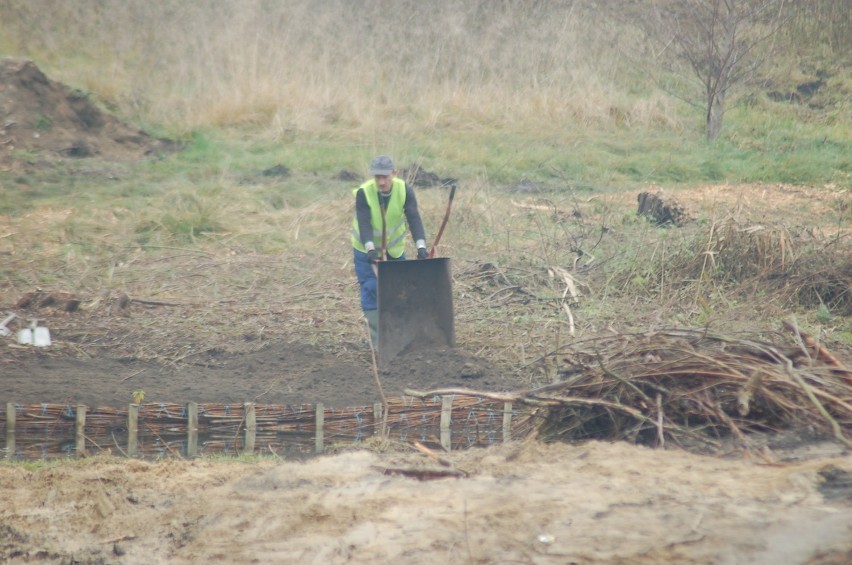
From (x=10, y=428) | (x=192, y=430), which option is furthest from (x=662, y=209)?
(x=10, y=428)

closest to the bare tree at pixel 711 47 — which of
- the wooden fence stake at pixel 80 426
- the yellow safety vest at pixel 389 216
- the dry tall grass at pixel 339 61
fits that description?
the dry tall grass at pixel 339 61

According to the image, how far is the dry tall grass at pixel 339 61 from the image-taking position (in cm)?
1803

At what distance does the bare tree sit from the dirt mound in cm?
1020

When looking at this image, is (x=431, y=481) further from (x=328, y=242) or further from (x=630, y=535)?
(x=328, y=242)

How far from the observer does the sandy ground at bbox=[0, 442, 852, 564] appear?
11.1 feet

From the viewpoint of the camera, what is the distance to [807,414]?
13.8 feet

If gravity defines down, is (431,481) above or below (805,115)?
below

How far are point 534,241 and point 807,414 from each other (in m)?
7.01

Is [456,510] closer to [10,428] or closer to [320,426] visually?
[320,426]

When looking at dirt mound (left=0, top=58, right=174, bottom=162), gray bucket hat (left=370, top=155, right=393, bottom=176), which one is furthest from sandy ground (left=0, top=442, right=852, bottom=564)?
dirt mound (left=0, top=58, right=174, bottom=162)

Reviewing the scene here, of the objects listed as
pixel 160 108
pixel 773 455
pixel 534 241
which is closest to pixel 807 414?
pixel 773 455

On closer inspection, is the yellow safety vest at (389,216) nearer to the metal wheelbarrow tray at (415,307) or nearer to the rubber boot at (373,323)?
the metal wheelbarrow tray at (415,307)

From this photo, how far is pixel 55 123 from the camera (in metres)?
16.3

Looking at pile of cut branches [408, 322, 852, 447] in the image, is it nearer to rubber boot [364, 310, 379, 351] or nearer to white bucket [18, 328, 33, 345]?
rubber boot [364, 310, 379, 351]
